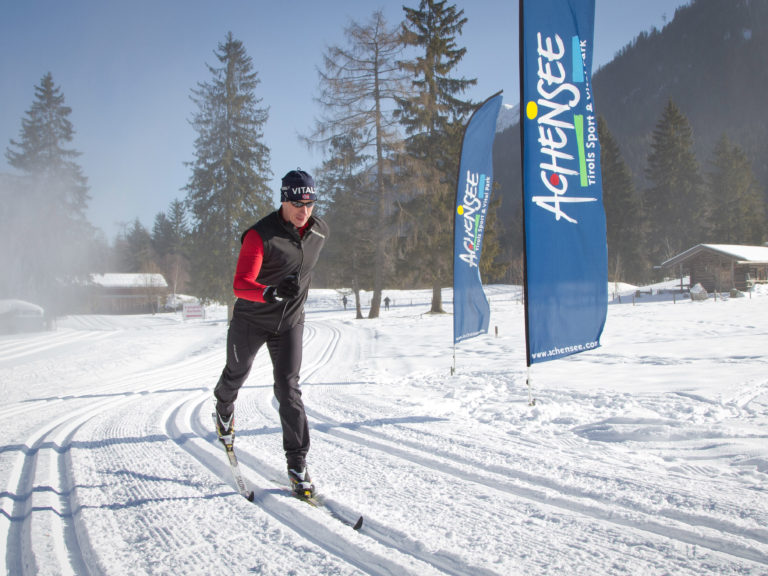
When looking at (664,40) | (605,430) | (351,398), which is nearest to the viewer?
(605,430)

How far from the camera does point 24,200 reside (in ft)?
85.8

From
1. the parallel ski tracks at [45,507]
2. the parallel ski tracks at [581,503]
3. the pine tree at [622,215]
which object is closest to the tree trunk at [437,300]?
the parallel ski tracks at [45,507]

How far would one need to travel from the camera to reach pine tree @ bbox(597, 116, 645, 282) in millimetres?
63906

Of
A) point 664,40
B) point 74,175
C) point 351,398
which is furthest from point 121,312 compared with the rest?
point 664,40

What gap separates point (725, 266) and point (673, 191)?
35.5 meters

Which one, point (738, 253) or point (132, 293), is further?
point (132, 293)

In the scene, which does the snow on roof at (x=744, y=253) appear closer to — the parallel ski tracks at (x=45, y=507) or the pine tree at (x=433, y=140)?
the pine tree at (x=433, y=140)

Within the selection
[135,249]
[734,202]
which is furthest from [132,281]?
[734,202]

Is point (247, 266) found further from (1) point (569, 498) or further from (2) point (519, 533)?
(1) point (569, 498)

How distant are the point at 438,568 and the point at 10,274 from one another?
30710 mm

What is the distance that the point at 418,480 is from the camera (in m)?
3.02

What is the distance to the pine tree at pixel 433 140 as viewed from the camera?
2609 centimetres

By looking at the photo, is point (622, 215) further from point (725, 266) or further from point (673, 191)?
point (725, 266)

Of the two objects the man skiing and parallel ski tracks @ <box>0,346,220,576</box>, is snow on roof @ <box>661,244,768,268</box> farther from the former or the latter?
parallel ski tracks @ <box>0,346,220,576</box>
